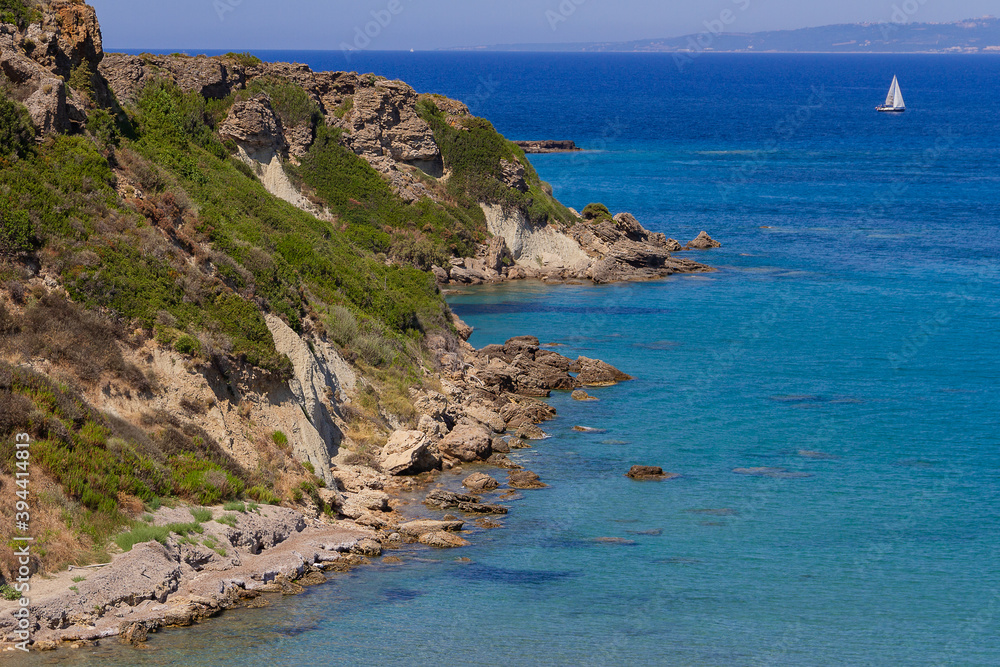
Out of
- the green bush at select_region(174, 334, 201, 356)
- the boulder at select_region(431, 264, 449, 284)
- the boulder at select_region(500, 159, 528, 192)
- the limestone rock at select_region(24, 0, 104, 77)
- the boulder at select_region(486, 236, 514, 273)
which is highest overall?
the limestone rock at select_region(24, 0, 104, 77)

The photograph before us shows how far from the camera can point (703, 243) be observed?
84.4 meters

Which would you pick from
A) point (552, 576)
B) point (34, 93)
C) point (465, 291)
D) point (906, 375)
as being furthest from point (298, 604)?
point (465, 291)

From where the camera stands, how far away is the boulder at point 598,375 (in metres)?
48.1

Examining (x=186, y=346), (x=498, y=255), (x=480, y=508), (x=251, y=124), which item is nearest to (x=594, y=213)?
(x=498, y=255)

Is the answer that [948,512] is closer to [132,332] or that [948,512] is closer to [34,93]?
[132,332]

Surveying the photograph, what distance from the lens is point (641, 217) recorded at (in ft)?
311

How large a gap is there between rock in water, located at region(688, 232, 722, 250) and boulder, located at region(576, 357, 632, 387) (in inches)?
1460

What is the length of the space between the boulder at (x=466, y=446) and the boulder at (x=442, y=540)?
7.43 m

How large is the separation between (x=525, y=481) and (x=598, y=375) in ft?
45.6

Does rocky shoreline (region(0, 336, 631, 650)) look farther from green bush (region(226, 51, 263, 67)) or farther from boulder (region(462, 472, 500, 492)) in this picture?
green bush (region(226, 51, 263, 67))

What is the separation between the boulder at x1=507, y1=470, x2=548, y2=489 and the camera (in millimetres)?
34938

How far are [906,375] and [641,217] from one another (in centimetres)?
4670

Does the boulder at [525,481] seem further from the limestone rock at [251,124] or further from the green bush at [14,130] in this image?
the limestone rock at [251,124]

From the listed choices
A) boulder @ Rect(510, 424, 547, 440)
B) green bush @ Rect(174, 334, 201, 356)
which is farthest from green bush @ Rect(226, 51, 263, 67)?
green bush @ Rect(174, 334, 201, 356)
